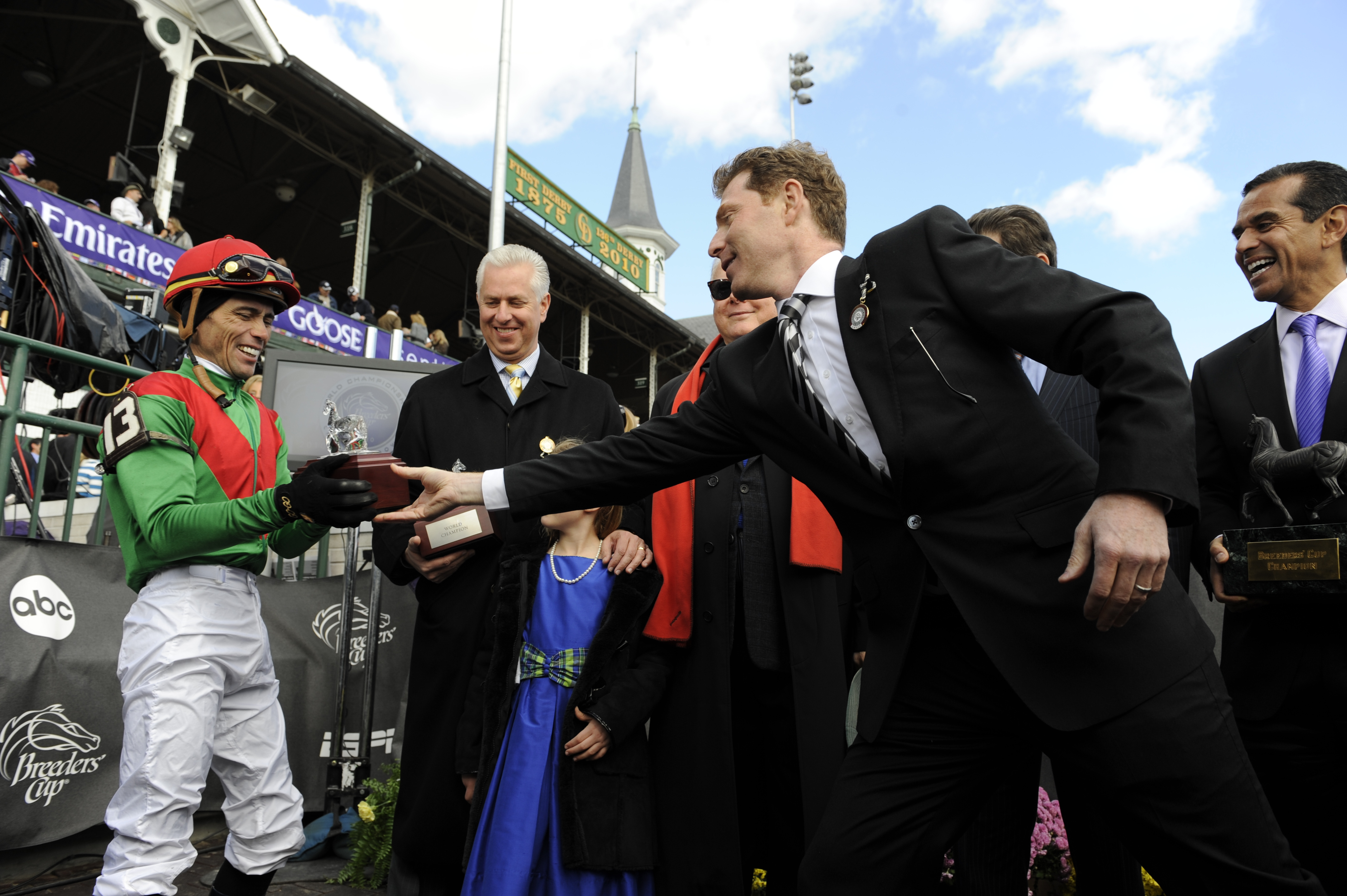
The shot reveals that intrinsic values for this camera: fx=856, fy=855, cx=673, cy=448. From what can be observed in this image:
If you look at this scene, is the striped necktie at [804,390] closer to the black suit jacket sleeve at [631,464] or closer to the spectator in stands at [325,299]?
the black suit jacket sleeve at [631,464]

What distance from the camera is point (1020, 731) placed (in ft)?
5.65

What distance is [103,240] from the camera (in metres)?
10.6

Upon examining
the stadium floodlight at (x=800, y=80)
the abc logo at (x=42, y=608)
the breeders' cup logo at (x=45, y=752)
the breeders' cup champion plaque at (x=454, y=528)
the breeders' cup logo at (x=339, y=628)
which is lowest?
the breeders' cup logo at (x=45, y=752)

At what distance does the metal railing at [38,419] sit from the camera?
386 centimetres

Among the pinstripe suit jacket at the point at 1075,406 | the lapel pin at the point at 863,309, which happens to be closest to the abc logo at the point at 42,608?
the lapel pin at the point at 863,309

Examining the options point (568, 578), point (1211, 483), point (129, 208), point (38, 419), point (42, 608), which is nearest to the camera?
→ point (1211, 483)

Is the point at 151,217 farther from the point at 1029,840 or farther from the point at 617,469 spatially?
the point at 1029,840

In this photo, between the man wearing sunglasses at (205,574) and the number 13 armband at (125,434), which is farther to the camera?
the number 13 armband at (125,434)

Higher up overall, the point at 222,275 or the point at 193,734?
the point at 222,275

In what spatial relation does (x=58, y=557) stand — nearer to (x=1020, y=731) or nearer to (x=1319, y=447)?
(x=1020, y=731)

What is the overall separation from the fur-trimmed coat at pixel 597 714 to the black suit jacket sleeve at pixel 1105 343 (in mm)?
1626

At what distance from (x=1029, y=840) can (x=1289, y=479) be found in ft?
4.02

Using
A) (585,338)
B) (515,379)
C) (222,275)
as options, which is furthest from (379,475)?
(585,338)

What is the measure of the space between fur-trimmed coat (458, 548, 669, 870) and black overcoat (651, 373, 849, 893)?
84 mm
